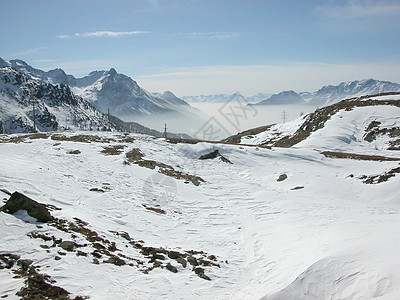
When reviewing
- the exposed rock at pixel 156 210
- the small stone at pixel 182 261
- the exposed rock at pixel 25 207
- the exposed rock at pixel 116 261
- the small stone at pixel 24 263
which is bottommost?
the small stone at pixel 182 261

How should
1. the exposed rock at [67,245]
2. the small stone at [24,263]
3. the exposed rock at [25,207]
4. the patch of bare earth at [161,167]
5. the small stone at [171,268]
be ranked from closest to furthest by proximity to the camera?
the small stone at [24,263] < the exposed rock at [67,245] < the small stone at [171,268] < the exposed rock at [25,207] < the patch of bare earth at [161,167]

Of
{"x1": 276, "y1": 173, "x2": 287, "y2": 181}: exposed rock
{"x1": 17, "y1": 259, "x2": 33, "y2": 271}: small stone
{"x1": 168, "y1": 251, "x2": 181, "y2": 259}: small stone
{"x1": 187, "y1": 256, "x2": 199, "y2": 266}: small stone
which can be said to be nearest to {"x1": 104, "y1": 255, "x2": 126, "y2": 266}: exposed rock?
{"x1": 168, "y1": 251, "x2": 181, "y2": 259}: small stone

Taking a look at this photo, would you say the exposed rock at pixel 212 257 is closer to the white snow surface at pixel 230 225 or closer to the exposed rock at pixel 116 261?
the white snow surface at pixel 230 225

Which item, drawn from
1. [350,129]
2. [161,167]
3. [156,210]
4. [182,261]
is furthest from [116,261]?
[350,129]

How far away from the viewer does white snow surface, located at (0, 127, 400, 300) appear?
11328mm

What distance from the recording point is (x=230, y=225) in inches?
814

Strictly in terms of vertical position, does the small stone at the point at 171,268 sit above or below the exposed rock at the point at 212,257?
above

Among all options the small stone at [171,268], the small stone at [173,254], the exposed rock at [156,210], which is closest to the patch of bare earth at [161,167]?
the exposed rock at [156,210]

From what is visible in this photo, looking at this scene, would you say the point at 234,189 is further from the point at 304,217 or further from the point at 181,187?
the point at 304,217

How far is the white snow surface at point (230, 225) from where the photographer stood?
37.2 ft

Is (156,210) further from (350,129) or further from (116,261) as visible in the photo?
(350,129)

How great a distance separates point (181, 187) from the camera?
27938mm

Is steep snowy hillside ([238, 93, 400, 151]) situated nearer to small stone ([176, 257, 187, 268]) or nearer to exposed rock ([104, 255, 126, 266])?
small stone ([176, 257, 187, 268])

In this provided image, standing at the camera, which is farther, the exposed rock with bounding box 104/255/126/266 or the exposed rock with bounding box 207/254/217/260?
the exposed rock with bounding box 207/254/217/260
